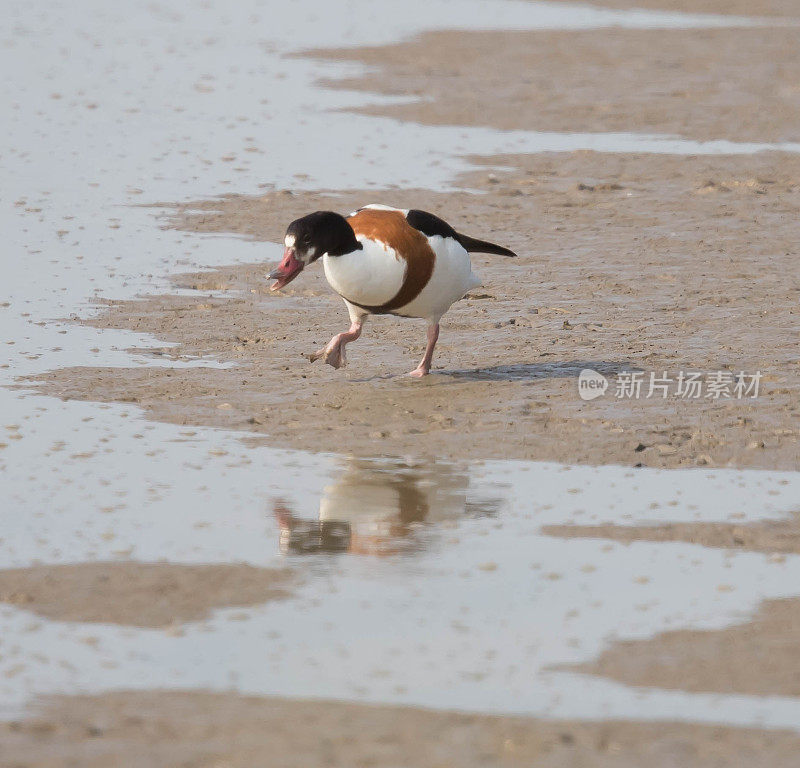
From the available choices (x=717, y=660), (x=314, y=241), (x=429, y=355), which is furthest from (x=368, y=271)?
(x=717, y=660)

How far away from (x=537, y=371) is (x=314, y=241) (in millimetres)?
1608

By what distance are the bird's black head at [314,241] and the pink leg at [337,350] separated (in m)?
0.50

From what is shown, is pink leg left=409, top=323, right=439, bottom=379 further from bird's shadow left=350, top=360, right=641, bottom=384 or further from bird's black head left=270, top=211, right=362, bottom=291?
bird's black head left=270, top=211, right=362, bottom=291

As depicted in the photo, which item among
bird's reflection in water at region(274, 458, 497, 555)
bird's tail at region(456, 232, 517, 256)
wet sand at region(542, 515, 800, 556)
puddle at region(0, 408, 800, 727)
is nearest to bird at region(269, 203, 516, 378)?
bird's tail at region(456, 232, 517, 256)

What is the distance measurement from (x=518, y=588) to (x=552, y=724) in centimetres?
113

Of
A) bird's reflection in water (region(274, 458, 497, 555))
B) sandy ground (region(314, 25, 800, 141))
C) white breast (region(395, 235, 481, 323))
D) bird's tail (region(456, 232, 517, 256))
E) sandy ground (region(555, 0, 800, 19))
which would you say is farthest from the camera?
sandy ground (region(555, 0, 800, 19))

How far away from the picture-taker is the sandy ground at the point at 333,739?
14.4 feet

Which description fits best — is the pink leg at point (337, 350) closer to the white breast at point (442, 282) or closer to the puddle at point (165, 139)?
the white breast at point (442, 282)

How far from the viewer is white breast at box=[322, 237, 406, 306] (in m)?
8.00

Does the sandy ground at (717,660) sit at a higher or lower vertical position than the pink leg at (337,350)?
lower

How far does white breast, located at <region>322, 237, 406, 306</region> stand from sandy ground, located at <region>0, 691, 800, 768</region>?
357 cm

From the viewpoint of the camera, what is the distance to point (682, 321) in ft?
32.5

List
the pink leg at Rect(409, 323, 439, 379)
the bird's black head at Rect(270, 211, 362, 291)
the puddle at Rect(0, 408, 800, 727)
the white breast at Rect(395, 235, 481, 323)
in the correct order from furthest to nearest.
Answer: the pink leg at Rect(409, 323, 439, 379)
the white breast at Rect(395, 235, 481, 323)
the bird's black head at Rect(270, 211, 362, 291)
the puddle at Rect(0, 408, 800, 727)

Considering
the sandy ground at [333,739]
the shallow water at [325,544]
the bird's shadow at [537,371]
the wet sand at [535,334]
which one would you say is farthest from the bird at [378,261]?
the sandy ground at [333,739]
